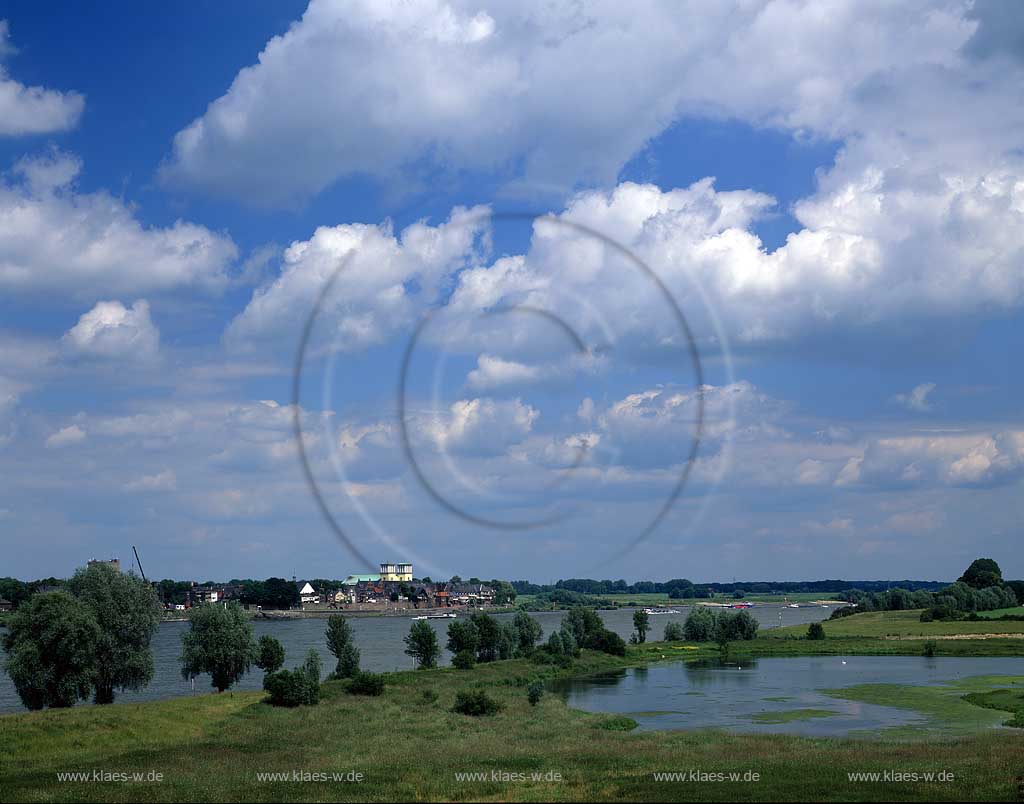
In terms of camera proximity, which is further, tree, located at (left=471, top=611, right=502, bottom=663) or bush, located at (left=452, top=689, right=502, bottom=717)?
tree, located at (left=471, top=611, right=502, bottom=663)

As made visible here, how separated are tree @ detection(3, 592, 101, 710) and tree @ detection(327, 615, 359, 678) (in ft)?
76.4

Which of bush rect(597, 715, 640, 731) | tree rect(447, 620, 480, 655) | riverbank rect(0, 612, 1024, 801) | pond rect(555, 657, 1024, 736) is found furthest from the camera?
tree rect(447, 620, 480, 655)

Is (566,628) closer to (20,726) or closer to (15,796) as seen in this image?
(20,726)

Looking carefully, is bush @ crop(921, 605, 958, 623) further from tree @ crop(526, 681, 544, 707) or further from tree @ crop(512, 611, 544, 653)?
tree @ crop(526, 681, 544, 707)

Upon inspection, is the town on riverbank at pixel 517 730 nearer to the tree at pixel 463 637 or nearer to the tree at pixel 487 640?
the tree at pixel 487 640

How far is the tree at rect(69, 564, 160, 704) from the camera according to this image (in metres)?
72.5

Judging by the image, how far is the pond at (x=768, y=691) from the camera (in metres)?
71.7

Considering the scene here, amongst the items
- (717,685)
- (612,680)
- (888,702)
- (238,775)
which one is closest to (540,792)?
(238,775)

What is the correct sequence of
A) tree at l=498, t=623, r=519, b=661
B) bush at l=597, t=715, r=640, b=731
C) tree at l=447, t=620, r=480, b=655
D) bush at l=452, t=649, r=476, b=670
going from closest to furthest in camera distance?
bush at l=597, t=715, r=640, b=731 → bush at l=452, t=649, r=476, b=670 → tree at l=447, t=620, r=480, b=655 → tree at l=498, t=623, r=519, b=661

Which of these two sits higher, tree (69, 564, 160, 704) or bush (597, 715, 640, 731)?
tree (69, 564, 160, 704)

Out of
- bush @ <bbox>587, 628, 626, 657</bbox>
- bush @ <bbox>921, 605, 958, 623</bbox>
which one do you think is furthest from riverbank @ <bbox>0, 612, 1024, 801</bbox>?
bush @ <bbox>921, 605, 958, 623</bbox>

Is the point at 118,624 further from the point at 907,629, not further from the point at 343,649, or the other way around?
the point at 907,629

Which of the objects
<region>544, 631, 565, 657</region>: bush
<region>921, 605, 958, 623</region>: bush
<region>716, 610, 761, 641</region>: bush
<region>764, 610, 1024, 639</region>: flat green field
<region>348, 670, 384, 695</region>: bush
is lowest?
<region>764, 610, 1024, 639</region>: flat green field

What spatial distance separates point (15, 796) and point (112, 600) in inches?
1589
